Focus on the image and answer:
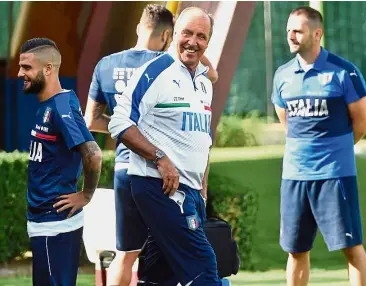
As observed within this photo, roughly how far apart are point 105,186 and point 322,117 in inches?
125

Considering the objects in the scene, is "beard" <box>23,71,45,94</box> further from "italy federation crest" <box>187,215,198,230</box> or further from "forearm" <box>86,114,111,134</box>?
"forearm" <box>86,114,111,134</box>

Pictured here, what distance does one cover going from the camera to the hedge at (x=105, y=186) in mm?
9734

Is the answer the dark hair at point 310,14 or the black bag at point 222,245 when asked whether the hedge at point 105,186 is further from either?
the black bag at point 222,245

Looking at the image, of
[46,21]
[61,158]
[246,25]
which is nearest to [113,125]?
[61,158]

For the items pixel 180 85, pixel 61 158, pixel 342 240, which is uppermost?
pixel 180 85

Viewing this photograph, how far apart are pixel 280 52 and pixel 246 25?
515cm

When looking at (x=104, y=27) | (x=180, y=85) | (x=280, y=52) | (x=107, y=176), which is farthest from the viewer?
(x=280, y=52)

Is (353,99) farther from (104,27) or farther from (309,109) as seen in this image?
(104,27)

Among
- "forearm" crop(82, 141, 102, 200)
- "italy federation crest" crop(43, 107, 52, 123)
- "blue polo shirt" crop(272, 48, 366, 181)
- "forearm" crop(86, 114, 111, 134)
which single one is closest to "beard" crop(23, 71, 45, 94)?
"italy federation crest" crop(43, 107, 52, 123)

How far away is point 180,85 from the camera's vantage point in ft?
17.7

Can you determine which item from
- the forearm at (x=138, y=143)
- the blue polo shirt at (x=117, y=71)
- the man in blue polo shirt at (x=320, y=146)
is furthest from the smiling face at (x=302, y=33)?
the forearm at (x=138, y=143)

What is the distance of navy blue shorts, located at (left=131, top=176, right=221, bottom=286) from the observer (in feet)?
17.5

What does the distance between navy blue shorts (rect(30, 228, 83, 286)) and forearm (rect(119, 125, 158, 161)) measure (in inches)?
24.8

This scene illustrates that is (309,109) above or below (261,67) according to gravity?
below
